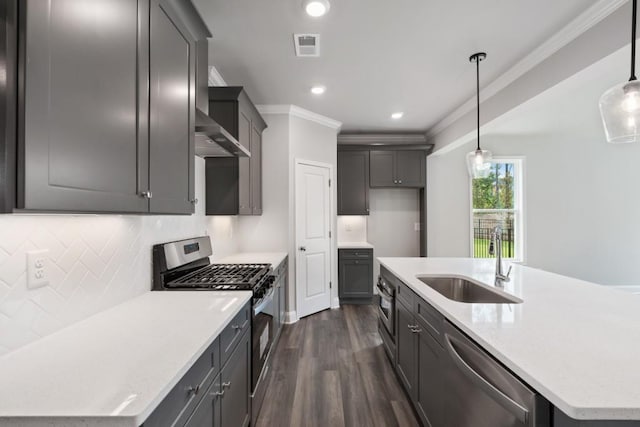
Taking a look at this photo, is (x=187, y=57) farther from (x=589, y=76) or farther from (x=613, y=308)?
(x=589, y=76)

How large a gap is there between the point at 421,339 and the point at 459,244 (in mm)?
3548

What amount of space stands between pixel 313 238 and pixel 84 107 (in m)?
3.13

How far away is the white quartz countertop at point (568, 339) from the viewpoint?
2.44ft

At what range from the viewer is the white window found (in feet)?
16.0

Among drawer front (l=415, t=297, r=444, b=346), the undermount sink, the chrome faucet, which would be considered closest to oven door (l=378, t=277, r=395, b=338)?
the undermount sink

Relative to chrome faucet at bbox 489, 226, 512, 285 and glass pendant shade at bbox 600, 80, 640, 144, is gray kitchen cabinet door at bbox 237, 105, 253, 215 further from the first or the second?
glass pendant shade at bbox 600, 80, 640, 144

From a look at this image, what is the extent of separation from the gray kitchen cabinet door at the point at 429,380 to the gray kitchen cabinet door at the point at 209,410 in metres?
1.08

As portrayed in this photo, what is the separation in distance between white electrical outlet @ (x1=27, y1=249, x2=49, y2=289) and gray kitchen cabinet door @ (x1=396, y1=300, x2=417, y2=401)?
1.89 meters

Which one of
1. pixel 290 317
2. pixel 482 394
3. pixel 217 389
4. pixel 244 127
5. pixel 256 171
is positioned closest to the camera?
pixel 482 394

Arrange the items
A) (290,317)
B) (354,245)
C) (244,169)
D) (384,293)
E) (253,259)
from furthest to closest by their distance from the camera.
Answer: (354,245), (290,317), (253,259), (244,169), (384,293)

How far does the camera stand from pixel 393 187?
472 cm

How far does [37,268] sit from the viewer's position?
1043 millimetres

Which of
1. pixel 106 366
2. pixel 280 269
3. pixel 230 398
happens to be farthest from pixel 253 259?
pixel 106 366

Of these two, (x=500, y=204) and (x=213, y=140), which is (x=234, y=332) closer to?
(x=213, y=140)
